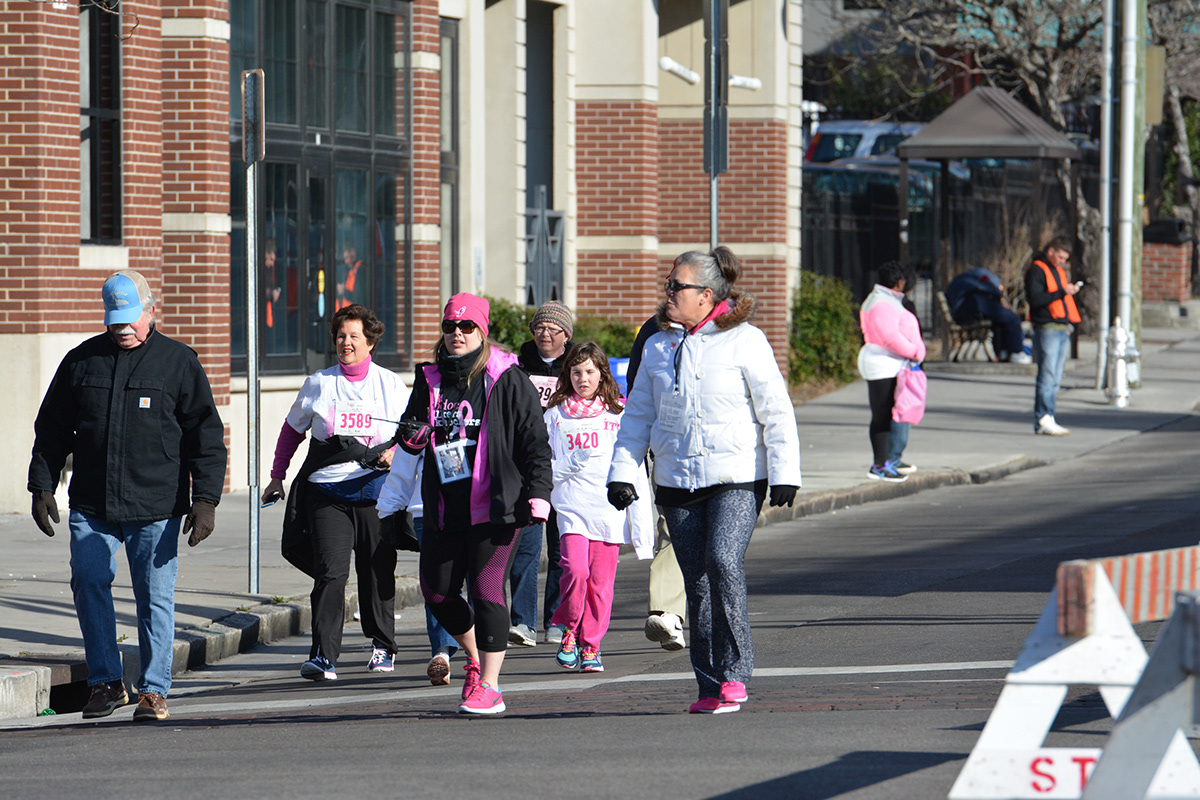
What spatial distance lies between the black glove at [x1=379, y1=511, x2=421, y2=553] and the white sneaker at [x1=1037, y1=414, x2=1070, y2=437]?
40.8 ft

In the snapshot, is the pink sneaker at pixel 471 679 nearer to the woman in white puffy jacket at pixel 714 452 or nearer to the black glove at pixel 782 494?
the woman in white puffy jacket at pixel 714 452

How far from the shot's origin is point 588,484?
8.70 m

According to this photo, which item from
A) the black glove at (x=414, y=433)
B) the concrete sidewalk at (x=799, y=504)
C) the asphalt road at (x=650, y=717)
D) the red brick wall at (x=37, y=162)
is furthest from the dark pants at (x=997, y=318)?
the black glove at (x=414, y=433)

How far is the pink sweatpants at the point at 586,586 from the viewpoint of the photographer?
8.45m

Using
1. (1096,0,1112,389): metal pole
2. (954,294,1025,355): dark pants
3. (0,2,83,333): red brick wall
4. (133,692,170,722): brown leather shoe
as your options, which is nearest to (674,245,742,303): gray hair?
(133,692,170,722): brown leather shoe

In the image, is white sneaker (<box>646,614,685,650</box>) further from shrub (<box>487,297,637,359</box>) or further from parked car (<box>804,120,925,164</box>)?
parked car (<box>804,120,925,164</box>)

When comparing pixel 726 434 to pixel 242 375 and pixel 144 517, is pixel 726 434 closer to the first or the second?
pixel 144 517

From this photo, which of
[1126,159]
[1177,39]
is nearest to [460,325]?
[1126,159]

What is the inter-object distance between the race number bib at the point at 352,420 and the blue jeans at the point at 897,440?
798cm

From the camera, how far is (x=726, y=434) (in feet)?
22.6

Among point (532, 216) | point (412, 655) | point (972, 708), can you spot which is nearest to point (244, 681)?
point (412, 655)

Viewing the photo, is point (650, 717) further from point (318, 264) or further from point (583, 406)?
point (318, 264)

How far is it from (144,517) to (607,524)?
227 centimetres

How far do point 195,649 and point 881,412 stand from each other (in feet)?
26.5
